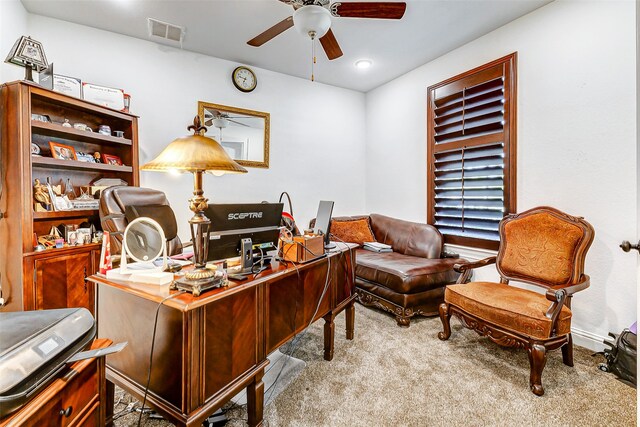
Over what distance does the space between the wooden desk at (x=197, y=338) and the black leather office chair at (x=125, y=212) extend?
54 cm

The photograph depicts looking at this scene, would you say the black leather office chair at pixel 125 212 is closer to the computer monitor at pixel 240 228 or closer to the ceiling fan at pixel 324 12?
the computer monitor at pixel 240 228

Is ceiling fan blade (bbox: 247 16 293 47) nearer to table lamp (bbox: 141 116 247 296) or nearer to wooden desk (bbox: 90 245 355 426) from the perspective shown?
table lamp (bbox: 141 116 247 296)

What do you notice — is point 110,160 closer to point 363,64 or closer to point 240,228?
point 240,228

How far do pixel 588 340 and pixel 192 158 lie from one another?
3.15 meters

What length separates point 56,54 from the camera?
8.43 feet

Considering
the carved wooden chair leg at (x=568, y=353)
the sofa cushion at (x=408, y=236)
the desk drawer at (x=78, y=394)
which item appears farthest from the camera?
the sofa cushion at (x=408, y=236)

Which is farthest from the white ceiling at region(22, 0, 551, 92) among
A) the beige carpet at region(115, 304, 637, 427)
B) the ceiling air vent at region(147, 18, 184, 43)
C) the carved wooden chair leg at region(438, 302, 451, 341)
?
the beige carpet at region(115, 304, 637, 427)

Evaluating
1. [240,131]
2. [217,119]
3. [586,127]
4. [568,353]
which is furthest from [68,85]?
[568,353]

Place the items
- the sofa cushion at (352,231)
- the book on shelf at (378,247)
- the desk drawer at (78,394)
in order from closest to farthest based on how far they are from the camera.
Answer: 1. the desk drawer at (78,394)
2. the book on shelf at (378,247)
3. the sofa cushion at (352,231)

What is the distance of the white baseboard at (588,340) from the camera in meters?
2.19

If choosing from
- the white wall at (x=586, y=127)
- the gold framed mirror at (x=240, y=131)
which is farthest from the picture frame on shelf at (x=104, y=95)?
the white wall at (x=586, y=127)

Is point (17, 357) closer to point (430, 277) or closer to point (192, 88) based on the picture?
point (430, 277)

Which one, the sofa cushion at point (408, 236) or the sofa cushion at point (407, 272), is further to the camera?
the sofa cushion at point (408, 236)

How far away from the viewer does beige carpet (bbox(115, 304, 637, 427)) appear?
1532 millimetres
